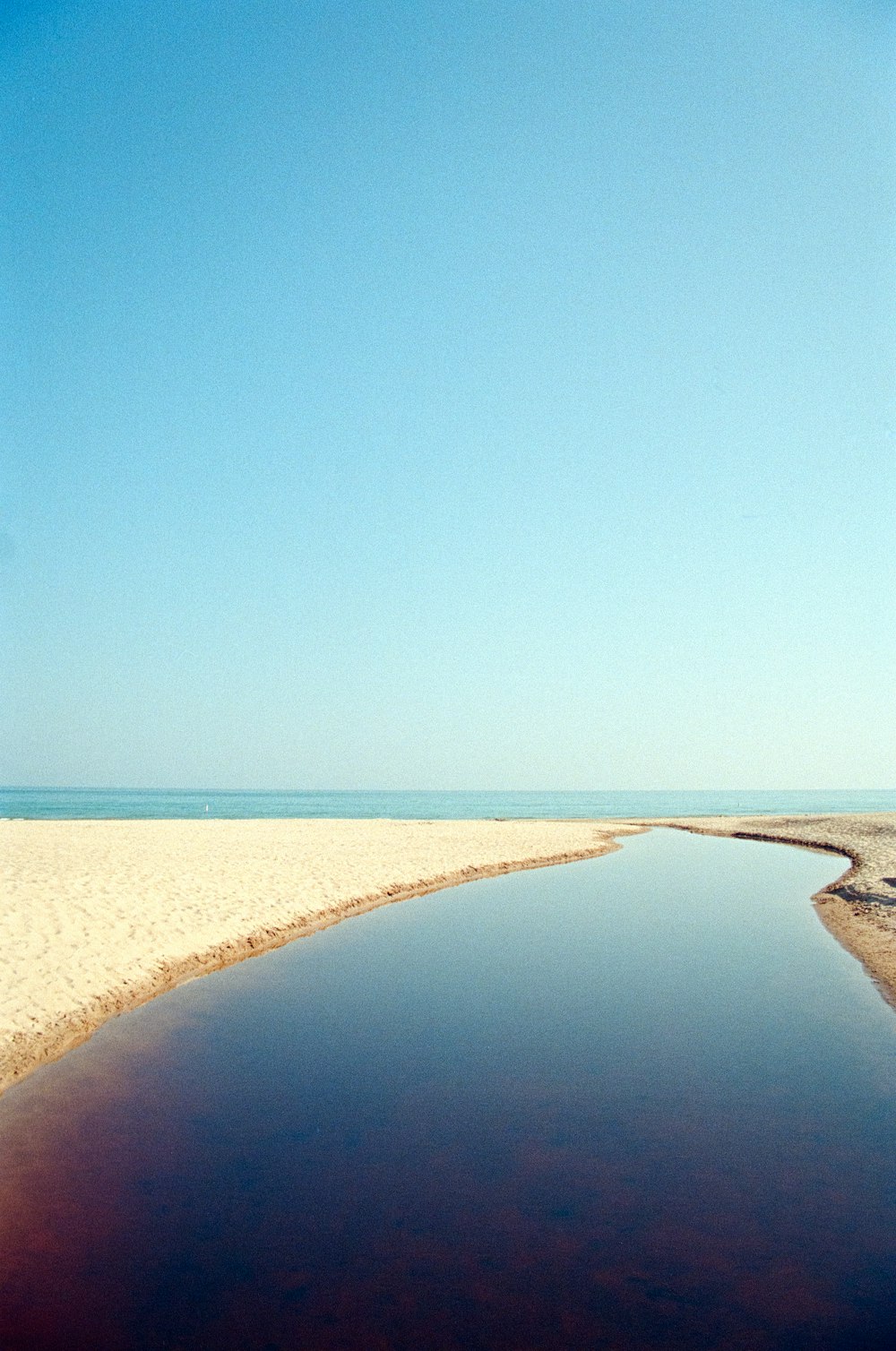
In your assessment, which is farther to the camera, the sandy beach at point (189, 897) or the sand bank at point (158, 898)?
the sandy beach at point (189, 897)

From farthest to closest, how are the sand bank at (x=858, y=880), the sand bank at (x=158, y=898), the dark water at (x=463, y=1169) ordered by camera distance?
the sand bank at (x=858, y=880) → the sand bank at (x=158, y=898) → the dark water at (x=463, y=1169)

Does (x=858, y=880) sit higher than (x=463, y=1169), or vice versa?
(x=858, y=880)

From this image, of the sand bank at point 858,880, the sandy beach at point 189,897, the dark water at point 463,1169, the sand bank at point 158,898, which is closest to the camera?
the dark water at point 463,1169

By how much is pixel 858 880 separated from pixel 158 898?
68.6ft

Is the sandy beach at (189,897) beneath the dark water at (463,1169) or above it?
above

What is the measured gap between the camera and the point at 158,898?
60.8 ft

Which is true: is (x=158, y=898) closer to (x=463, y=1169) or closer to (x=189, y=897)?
(x=189, y=897)

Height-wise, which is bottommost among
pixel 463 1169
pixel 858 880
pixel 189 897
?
pixel 463 1169

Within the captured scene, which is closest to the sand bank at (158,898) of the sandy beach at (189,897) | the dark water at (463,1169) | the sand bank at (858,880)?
the sandy beach at (189,897)

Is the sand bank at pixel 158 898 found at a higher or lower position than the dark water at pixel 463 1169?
higher

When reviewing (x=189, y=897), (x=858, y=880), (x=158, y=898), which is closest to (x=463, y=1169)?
(x=158, y=898)

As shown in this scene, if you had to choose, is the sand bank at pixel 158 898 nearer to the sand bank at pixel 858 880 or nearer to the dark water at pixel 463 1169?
the dark water at pixel 463 1169

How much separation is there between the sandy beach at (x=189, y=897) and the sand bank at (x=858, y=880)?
71 mm

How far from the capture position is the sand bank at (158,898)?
11.7 metres
